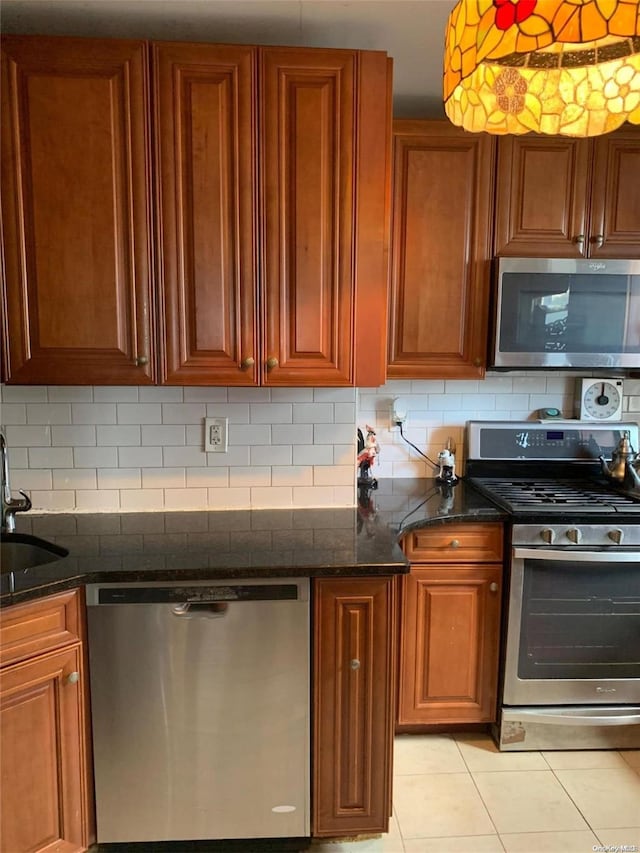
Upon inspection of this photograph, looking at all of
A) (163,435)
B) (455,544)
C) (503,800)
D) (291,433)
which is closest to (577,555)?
(455,544)

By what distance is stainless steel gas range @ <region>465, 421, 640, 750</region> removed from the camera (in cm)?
209

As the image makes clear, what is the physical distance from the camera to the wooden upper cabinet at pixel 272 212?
5.74ft

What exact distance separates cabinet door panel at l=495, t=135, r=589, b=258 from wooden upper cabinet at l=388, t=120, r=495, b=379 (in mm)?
64

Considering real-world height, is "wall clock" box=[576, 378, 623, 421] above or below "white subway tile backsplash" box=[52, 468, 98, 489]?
above

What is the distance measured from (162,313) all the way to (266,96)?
0.73 metres

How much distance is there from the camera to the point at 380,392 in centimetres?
264

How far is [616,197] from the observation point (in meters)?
2.28

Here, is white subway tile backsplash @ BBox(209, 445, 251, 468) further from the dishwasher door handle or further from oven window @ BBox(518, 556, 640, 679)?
oven window @ BBox(518, 556, 640, 679)

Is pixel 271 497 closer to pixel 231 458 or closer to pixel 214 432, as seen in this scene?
pixel 231 458

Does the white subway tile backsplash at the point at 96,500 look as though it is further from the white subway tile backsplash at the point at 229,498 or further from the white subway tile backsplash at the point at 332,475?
the white subway tile backsplash at the point at 332,475

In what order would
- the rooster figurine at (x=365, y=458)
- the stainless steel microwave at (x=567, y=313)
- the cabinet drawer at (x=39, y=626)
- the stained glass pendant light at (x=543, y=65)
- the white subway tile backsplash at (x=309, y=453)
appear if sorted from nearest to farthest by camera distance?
the stained glass pendant light at (x=543, y=65), the cabinet drawer at (x=39, y=626), the white subway tile backsplash at (x=309, y=453), the stainless steel microwave at (x=567, y=313), the rooster figurine at (x=365, y=458)

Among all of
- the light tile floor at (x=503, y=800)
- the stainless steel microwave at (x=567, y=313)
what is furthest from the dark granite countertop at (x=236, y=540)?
the light tile floor at (x=503, y=800)

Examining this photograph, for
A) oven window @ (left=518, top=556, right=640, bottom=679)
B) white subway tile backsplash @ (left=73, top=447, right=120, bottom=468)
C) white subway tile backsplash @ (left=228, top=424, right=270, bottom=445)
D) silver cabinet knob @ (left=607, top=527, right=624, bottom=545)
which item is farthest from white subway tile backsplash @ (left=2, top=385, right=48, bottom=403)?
silver cabinet knob @ (left=607, top=527, right=624, bottom=545)

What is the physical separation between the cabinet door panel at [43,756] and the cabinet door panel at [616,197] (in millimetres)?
2358
